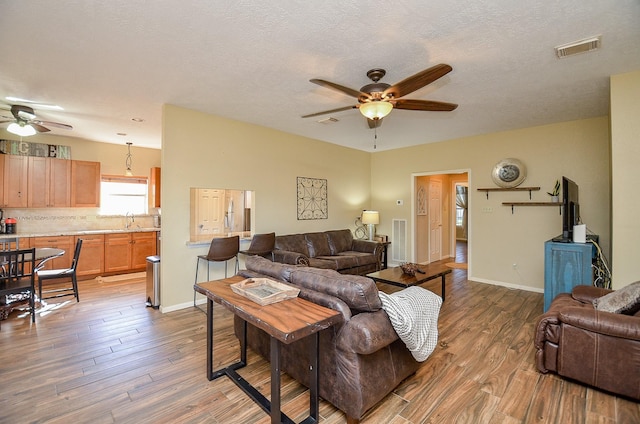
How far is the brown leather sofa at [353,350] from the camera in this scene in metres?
1.77

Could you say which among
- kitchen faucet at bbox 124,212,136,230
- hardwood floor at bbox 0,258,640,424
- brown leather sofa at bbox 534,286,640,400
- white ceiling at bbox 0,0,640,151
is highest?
white ceiling at bbox 0,0,640,151

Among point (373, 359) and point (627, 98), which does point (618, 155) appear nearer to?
point (627, 98)

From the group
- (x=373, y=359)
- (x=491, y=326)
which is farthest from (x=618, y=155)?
(x=373, y=359)

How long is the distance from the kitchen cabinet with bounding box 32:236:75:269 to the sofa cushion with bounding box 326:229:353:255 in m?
4.72

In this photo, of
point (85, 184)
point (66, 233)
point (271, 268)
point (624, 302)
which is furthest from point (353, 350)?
point (85, 184)

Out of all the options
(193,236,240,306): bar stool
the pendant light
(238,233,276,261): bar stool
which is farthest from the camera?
the pendant light

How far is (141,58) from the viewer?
268 centimetres

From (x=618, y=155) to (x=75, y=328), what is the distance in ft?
20.1

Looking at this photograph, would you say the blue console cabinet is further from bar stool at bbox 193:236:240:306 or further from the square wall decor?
bar stool at bbox 193:236:240:306

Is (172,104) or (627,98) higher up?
(172,104)

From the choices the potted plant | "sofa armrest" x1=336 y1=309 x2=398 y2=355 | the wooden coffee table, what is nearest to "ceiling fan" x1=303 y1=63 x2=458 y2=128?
"sofa armrest" x1=336 y1=309 x2=398 y2=355

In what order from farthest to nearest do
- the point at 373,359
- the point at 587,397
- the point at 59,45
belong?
1. the point at 59,45
2. the point at 587,397
3. the point at 373,359

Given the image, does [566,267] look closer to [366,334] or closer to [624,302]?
[624,302]

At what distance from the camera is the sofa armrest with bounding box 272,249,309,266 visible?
4383mm
